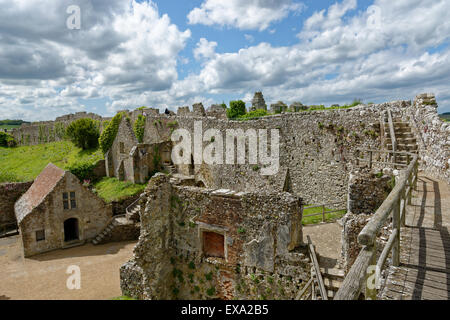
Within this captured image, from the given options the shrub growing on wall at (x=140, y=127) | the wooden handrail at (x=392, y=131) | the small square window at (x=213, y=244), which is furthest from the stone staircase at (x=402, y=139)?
the shrub growing on wall at (x=140, y=127)

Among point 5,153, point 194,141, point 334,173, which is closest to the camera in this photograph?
point 334,173

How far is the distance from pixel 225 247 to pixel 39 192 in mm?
16259

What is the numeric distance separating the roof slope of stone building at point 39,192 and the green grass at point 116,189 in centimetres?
522

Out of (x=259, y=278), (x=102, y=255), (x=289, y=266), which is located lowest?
(x=102, y=255)

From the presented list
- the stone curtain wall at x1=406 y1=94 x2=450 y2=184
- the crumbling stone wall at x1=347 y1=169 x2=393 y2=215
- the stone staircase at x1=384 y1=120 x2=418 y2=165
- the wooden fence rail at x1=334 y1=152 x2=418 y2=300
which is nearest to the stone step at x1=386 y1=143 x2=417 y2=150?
the stone staircase at x1=384 y1=120 x2=418 y2=165

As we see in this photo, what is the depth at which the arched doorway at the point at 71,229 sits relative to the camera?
2013cm

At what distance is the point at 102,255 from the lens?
17469mm

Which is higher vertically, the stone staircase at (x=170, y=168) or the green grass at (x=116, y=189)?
the stone staircase at (x=170, y=168)

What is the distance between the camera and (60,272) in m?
15.2

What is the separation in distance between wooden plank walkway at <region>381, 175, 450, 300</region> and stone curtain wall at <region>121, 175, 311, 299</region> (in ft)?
11.0

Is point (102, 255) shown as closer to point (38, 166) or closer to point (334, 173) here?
point (334, 173)

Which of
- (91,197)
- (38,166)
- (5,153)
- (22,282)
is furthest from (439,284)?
(5,153)

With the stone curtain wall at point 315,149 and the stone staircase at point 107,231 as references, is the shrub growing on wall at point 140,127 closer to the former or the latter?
the stone curtain wall at point 315,149
